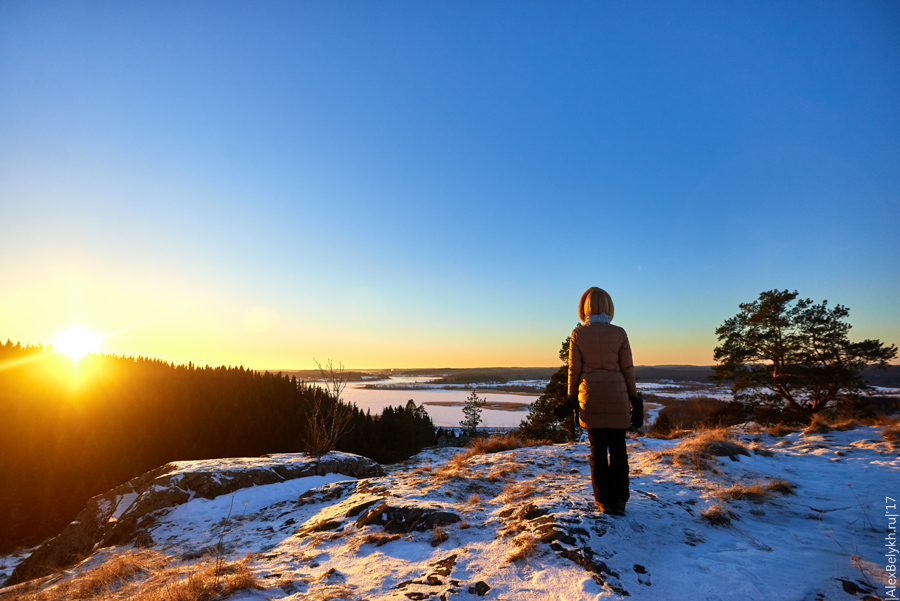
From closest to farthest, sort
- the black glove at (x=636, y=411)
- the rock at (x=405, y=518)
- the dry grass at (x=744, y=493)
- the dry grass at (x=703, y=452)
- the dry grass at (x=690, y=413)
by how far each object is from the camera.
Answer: the black glove at (x=636, y=411) → the rock at (x=405, y=518) → the dry grass at (x=744, y=493) → the dry grass at (x=703, y=452) → the dry grass at (x=690, y=413)

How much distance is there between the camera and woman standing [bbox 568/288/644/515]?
13.1ft

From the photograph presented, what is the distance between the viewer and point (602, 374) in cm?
411

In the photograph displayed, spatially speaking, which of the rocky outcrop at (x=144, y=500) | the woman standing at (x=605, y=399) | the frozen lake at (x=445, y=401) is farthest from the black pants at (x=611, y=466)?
the frozen lake at (x=445, y=401)

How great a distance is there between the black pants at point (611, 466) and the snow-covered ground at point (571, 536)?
256 millimetres

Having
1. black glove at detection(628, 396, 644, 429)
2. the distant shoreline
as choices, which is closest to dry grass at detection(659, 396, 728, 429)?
black glove at detection(628, 396, 644, 429)

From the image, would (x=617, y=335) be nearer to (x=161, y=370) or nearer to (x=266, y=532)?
(x=266, y=532)

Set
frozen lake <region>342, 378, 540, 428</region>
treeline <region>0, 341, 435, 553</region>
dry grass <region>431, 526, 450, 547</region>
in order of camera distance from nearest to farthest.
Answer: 1. dry grass <region>431, 526, 450, 547</region>
2. treeline <region>0, 341, 435, 553</region>
3. frozen lake <region>342, 378, 540, 428</region>

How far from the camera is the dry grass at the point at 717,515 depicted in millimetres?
4105

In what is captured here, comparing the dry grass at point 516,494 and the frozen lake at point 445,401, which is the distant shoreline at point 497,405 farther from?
the dry grass at point 516,494

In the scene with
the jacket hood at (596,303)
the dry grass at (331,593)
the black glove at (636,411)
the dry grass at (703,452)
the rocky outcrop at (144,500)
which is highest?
the jacket hood at (596,303)

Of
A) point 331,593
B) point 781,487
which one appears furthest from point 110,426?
point 781,487

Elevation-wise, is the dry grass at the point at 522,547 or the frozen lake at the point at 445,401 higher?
the dry grass at the point at 522,547

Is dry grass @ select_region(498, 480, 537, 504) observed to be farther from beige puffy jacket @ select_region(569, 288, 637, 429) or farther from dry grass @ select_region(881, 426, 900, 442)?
dry grass @ select_region(881, 426, 900, 442)

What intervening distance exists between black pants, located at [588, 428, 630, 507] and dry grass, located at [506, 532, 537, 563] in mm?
1124
